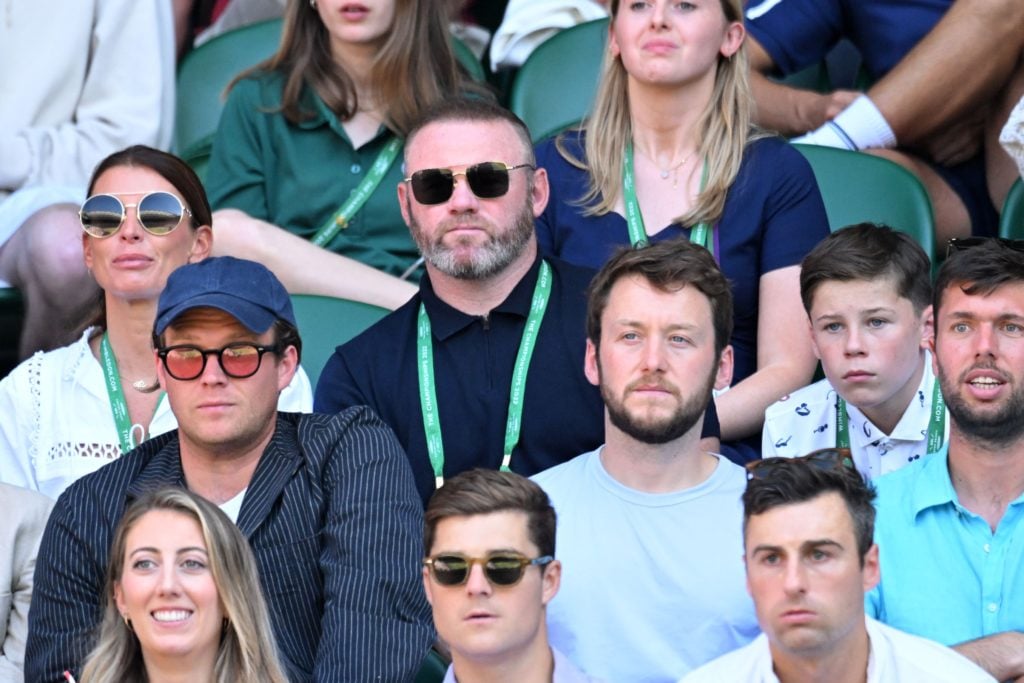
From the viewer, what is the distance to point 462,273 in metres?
4.27

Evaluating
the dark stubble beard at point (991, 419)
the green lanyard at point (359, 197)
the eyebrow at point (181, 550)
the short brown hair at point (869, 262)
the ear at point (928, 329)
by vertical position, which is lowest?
the eyebrow at point (181, 550)

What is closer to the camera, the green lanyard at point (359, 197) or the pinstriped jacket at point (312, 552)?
the pinstriped jacket at point (312, 552)

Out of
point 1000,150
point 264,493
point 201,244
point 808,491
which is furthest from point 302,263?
point 808,491

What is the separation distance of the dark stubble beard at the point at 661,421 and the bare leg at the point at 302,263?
4.34ft

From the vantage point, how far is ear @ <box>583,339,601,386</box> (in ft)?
12.7

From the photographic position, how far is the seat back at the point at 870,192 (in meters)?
4.96

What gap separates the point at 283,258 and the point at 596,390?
1128mm

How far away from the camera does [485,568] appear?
11.0 ft

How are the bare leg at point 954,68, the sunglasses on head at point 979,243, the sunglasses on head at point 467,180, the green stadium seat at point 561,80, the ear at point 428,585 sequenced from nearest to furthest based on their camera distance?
the ear at point 428,585 → the sunglasses on head at point 979,243 → the sunglasses on head at point 467,180 → the bare leg at point 954,68 → the green stadium seat at point 561,80

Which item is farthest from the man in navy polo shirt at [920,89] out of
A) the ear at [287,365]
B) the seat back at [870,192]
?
the ear at [287,365]

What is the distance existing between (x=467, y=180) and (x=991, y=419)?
4.16 feet

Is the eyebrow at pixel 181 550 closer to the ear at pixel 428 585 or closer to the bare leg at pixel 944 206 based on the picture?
the ear at pixel 428 585

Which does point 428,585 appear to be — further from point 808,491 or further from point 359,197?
point 359,197

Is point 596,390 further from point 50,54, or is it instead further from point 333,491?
point 50,54
